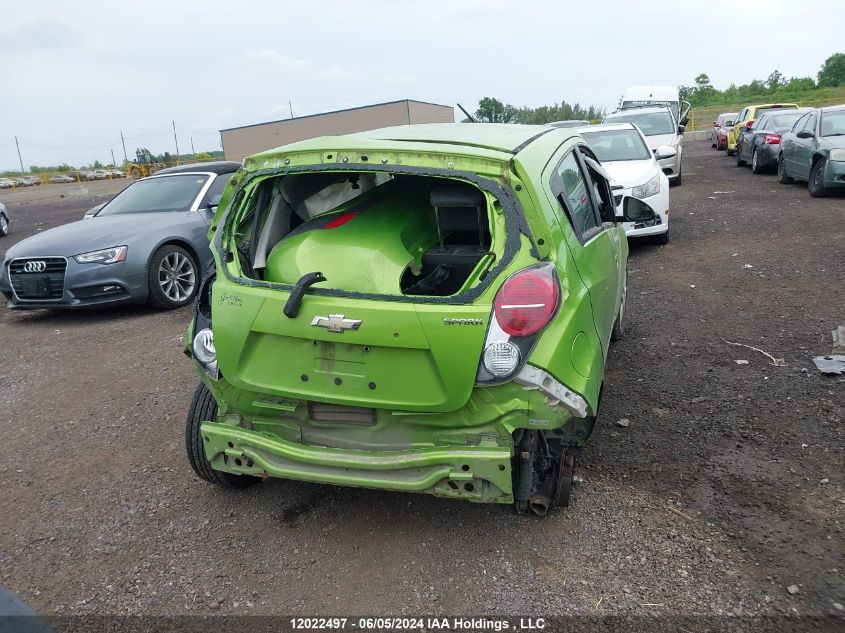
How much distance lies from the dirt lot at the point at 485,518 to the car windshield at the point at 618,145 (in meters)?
4.73

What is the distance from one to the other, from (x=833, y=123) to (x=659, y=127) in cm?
362

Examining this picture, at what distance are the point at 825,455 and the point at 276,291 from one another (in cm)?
304

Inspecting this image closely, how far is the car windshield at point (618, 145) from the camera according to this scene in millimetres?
10008

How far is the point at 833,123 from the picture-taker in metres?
12.6

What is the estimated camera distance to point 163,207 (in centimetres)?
863

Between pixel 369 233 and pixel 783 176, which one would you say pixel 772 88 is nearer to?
pixel 783 176

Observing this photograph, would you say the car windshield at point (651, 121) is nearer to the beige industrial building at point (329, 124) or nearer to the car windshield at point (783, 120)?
the car windshield at point (783, 120)

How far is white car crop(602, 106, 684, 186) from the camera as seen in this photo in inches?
583

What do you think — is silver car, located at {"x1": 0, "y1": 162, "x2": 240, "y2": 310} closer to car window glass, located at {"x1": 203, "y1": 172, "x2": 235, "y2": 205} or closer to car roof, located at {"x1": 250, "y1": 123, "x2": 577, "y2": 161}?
car window glass, located at {"x1": 203, "y1": 172, "x2": 235, "y2": 205}

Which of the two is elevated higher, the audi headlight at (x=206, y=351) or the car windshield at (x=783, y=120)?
the car windshield at (x=783, y=120)

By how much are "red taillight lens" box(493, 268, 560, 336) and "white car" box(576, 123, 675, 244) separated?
6119mm

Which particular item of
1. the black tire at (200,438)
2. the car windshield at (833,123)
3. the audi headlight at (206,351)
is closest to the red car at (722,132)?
the car windshield at (833,123)

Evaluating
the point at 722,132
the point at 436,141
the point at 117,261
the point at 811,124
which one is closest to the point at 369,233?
the point at 436,141

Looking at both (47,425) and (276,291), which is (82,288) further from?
(276,291)
